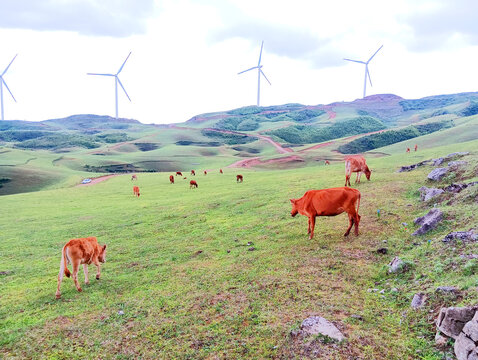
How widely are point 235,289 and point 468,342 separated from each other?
6124 millimetres

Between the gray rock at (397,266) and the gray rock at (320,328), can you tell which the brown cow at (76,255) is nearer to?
the gray rock at (320,328)

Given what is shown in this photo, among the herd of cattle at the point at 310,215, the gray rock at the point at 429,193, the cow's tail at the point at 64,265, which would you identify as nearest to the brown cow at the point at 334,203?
the herd of cattle at the point at 310,215

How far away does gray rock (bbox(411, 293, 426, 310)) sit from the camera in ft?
27.1

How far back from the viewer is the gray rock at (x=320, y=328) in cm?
743

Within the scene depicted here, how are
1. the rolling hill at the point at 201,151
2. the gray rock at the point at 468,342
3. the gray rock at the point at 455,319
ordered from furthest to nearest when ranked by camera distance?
the rolling hill at the point at 201,151, the gray rock at the point at 455,319, the gray rock at the point at 468,342

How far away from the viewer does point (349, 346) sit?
715 cm

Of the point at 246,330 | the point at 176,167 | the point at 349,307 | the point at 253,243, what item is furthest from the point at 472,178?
the point at 176,167

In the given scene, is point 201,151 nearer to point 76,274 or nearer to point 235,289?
point 76,274

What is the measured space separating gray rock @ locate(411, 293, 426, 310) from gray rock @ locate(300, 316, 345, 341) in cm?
220

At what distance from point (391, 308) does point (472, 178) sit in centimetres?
1366

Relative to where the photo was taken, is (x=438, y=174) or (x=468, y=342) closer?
(x=468, y=342)

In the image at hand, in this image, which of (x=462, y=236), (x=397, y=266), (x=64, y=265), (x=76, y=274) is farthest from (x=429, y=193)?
(x=64, y=265)

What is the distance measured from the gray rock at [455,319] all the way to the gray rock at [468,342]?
255 millimetres

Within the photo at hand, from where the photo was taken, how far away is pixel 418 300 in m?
8.39
